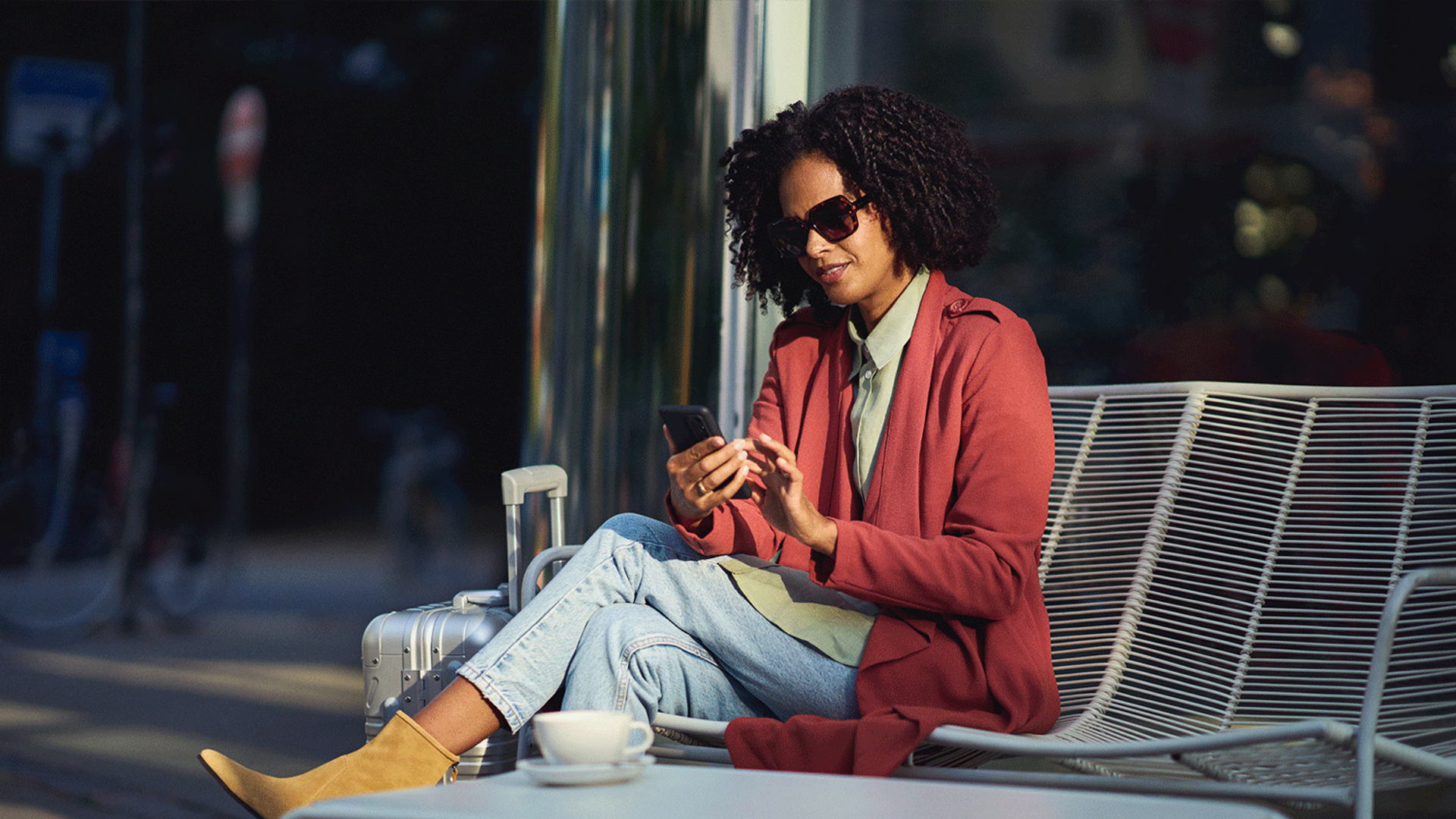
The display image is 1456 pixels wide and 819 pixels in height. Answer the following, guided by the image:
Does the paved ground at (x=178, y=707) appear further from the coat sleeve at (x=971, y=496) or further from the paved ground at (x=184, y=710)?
the coat sleeve at (x=971, y=496)

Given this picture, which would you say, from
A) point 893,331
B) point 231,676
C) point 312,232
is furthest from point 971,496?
point 312,232

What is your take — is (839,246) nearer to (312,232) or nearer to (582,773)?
(582,773)

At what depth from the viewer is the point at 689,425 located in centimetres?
209

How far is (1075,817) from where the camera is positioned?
1.34 meters

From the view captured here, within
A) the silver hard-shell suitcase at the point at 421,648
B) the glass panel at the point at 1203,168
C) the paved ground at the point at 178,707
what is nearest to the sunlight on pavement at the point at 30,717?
the paved ground at the point at 178,707

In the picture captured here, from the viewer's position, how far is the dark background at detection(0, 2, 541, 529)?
35.3ft

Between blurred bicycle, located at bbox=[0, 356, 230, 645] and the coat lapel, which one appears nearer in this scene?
the coat lapel

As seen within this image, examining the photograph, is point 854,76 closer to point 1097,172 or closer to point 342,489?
point 1097,172

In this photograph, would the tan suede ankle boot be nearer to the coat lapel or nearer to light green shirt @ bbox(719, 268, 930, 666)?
light green shirt @ bbox(719, 268, 930, 666)

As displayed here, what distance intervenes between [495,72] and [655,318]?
7.82 m

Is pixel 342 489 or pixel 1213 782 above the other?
pixel 1213 782

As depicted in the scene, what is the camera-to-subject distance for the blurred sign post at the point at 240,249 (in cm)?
996

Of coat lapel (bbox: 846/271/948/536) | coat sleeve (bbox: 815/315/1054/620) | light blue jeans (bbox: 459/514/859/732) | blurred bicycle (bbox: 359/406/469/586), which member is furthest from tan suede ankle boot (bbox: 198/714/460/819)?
blurred bicycle (bbox: 359/406/469/586)

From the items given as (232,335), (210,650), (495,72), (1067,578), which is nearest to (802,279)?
(1067,578)
